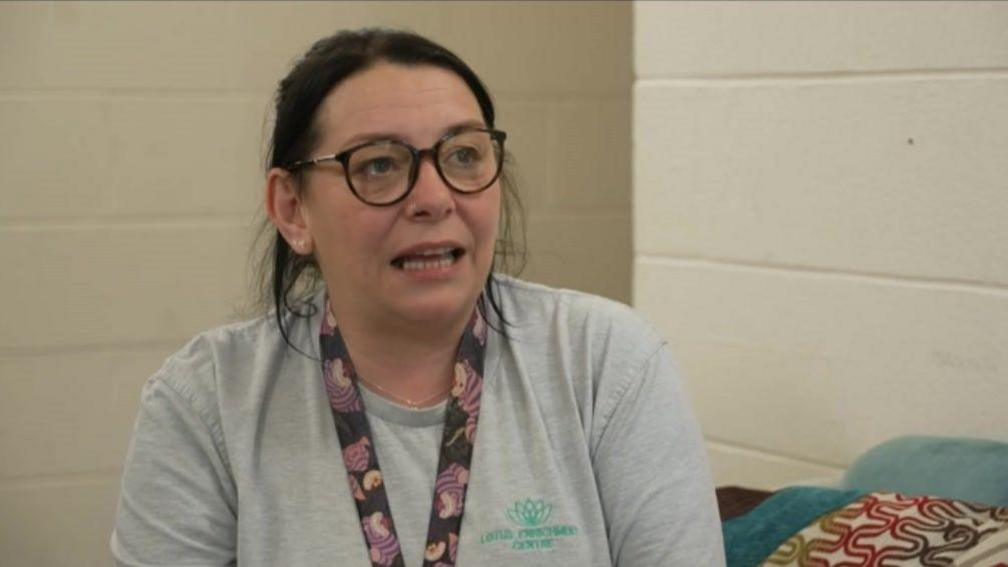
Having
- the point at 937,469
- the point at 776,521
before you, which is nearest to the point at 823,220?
the point at 937,469

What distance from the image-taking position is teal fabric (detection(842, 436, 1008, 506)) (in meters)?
2.07

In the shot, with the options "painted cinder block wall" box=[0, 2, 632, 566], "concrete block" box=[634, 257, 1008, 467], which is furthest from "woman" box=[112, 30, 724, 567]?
"painted cinder block wall" box=[0, 2, 632, 566]

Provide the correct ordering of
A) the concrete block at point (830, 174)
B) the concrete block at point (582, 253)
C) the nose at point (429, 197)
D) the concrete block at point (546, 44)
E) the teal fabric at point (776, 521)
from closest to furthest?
the nose at point (429, 197), the teal fabric at point (776, 521), the concrete block at point (830, 174), the concrete block at point (546, 44), the concrete block at point (582, 253)

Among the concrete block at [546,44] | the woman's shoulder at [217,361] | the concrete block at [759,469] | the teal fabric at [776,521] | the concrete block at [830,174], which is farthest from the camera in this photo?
the concrete block at [546,44]

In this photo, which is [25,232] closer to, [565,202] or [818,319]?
[565,202]

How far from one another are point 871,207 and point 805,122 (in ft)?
0.66

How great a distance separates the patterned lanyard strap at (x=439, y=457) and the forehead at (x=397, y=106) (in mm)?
240

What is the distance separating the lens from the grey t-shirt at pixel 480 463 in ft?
5.60

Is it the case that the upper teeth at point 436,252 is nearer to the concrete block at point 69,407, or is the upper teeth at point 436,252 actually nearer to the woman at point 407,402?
the woman at point 407,402

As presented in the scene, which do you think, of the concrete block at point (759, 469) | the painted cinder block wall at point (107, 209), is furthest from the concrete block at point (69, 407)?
the concrete block at point (759, 469)

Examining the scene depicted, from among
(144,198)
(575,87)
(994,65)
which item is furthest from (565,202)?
(994,65)

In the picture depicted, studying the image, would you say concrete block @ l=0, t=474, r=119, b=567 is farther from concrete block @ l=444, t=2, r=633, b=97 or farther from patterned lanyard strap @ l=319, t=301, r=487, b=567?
patterned lanyard strap @ l=319, t=301, r=487, b=567

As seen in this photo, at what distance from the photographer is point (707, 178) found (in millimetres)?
2805

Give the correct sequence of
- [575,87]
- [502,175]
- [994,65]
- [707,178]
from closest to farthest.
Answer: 1. [502,175]
2. [994,65]
3. [707,178]
4. [575,87]
